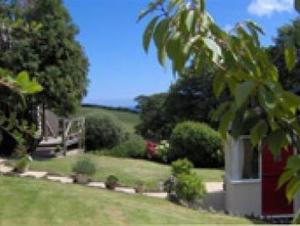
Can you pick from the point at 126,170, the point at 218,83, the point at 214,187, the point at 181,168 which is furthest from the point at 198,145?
the point at 218,83

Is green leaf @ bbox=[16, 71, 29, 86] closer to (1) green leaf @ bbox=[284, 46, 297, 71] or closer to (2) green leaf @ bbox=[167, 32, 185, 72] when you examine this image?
(2) green leaf @ bbox=[167, 32, 185, 72]

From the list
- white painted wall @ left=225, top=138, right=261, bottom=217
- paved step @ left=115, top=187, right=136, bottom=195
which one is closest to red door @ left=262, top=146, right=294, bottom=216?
white painted wall @ left=225, top=138, right=261, bottom=217

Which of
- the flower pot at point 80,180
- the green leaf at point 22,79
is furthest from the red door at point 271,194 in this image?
the green leaf at point 22,79

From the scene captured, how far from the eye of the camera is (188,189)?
14195mm

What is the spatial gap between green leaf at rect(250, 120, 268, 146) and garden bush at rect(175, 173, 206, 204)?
509 inches

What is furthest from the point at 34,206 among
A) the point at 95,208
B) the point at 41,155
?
the point at 41,155

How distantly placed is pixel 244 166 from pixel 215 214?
2946 mm

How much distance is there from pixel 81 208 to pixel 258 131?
34.0 ft

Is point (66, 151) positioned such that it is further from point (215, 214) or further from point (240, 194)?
point (215, 214)

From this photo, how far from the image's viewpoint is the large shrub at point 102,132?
2875 cm

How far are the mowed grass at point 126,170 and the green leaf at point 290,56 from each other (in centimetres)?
1634

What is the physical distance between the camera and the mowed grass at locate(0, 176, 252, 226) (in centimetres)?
1077

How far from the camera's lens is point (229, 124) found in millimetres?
1379

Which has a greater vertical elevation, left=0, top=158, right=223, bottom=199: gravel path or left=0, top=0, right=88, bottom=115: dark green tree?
left=0, top=0, right=88, bottom=115: dark green tree
